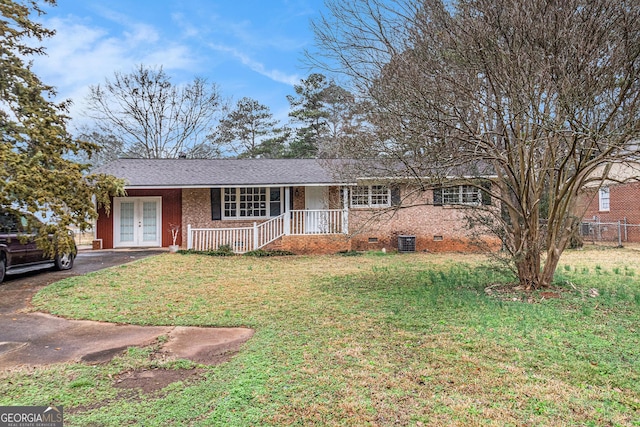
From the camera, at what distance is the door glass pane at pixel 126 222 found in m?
14.4

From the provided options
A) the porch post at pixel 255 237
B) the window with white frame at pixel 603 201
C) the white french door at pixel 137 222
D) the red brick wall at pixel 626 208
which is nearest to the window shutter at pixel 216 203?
the porch post at pixel 255 237

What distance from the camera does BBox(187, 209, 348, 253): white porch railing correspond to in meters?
13.0

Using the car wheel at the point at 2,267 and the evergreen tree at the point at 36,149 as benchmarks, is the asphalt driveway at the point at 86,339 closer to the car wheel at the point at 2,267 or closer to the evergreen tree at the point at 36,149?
the evergreen tree at the point at 36,149

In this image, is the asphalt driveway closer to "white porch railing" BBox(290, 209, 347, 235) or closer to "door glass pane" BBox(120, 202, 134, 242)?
"white porch railing" BBox(290, 209, 347, 235)

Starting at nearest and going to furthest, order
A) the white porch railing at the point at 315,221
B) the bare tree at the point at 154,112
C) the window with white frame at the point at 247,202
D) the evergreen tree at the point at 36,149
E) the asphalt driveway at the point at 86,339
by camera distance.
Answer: the asphalt driveway at the point at 86,339 < the evergreen tree at the point at 36,149 < the white porch railing at the point at 315,221 < the window with white frame at the point at 247,202 < the bare tree at the point at 154,112

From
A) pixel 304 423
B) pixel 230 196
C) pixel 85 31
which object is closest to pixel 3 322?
pixel 304 423

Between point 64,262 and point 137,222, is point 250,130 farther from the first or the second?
point 64,262

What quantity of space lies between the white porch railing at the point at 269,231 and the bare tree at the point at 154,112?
13992 mm

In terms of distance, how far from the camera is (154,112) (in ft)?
82.3

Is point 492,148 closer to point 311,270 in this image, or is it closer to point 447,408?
point 447,408

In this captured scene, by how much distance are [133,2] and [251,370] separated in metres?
12.9

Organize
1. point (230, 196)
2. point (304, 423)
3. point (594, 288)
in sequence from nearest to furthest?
point (304, 423) → point (594, 288) → point (230, 196)

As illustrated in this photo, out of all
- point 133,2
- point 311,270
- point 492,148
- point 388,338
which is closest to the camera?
point 388,338

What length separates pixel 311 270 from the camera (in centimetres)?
957
